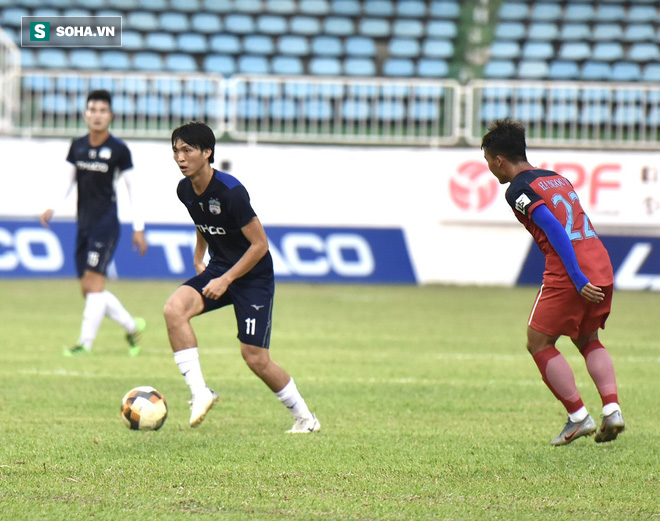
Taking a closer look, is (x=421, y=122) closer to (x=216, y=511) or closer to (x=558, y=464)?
(x=558, y=464)

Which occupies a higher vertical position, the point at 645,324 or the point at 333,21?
the point at 333,21

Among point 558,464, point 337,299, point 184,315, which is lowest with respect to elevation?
point 337,299

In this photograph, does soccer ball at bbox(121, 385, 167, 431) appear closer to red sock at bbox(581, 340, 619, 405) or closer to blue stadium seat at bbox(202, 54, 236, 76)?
red sock at bbox(581, 340, 619, 405)

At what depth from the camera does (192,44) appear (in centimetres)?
2205

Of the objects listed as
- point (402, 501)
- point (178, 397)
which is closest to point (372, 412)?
point (178, 397)

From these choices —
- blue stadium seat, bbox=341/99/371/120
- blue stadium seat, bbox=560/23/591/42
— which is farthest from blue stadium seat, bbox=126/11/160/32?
blue stadium seat, bbox=560/23/591/42

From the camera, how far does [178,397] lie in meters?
7.59

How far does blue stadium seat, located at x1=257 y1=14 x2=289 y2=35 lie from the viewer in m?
22.4

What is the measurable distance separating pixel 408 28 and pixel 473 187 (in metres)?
6.71

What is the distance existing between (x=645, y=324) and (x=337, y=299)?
4535 mm

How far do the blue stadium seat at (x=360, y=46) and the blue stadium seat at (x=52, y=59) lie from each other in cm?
591

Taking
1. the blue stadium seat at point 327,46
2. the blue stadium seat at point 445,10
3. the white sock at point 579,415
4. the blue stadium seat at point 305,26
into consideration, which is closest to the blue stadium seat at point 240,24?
the blue stadium seat at point 305,26

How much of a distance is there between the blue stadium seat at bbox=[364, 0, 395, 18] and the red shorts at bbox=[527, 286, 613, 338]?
1811 cm

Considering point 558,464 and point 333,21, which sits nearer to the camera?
point 558,464
